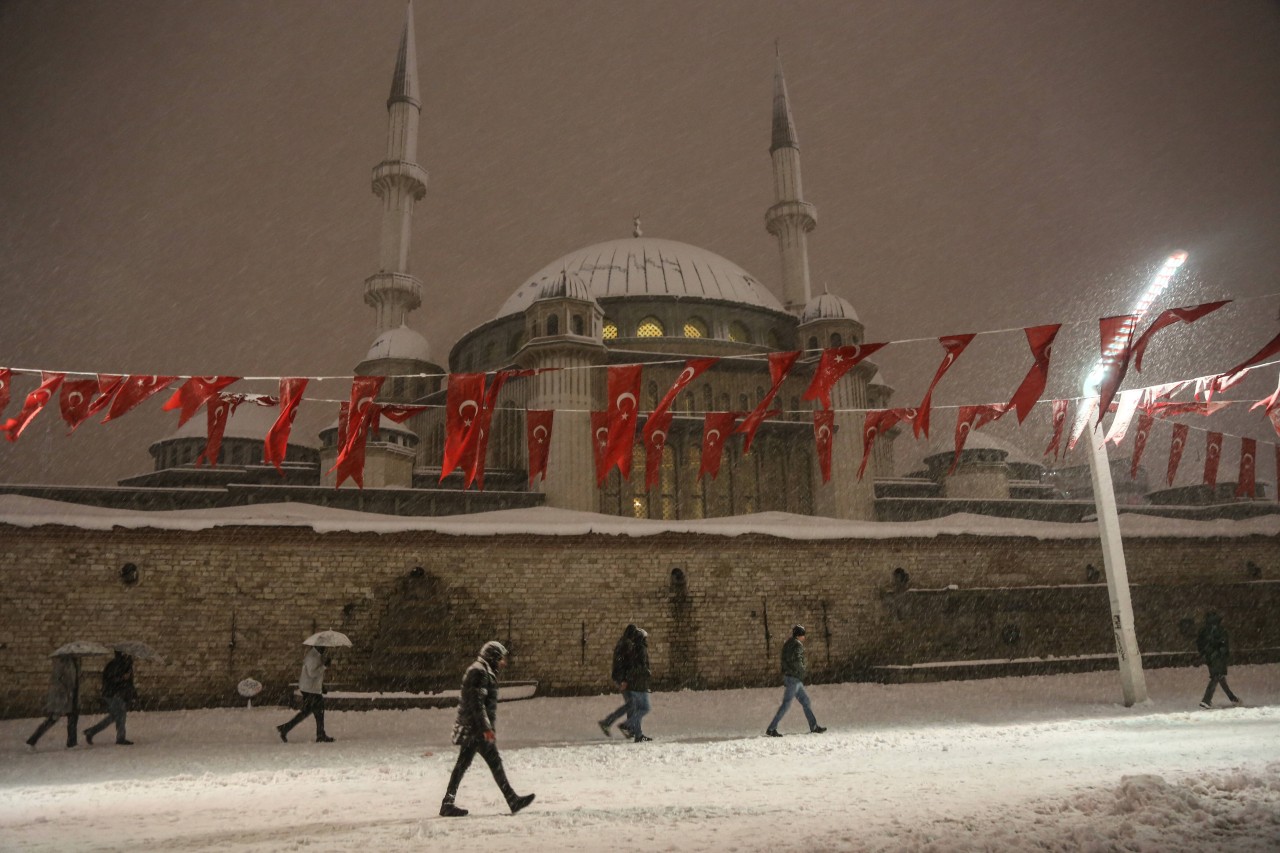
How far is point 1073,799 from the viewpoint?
554 centimetres

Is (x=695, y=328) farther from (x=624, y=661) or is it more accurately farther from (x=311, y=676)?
(x=311, y=676)

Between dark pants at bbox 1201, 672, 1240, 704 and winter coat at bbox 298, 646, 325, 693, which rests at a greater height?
winter coat at bbox 298, 646, 325, 693

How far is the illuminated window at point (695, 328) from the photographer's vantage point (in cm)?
2899

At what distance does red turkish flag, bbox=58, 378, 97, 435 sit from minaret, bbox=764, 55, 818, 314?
25951mm

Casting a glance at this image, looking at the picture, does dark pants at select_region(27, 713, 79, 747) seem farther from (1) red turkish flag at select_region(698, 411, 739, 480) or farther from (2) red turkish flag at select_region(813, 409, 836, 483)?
(2) red turkish flag at select_region(813, 409, 836, 483)

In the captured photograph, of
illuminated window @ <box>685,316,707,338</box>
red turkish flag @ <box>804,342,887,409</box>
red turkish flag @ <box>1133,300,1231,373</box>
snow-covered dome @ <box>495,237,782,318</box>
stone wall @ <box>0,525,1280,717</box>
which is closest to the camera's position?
red turkish flag @ <box>1133,300,1231,373</box>

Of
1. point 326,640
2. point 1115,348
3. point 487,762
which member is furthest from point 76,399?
point 1115,348

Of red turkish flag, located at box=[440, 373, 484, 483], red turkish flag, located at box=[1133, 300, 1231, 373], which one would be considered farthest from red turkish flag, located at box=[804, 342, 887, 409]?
red turkish flag, located at box=[440, 373, 484, 483]

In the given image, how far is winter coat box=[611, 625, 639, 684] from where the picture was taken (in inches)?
356

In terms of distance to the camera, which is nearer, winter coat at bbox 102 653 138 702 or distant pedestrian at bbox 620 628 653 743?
distant pedestrian at bbox 620 628 653 743

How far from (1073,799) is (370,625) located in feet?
36.1

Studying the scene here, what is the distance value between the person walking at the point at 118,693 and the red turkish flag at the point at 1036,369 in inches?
423

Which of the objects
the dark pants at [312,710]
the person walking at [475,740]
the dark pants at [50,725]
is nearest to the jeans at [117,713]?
the dark pants at [50,725]

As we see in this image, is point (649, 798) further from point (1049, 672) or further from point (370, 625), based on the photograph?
point (1049, 672)
